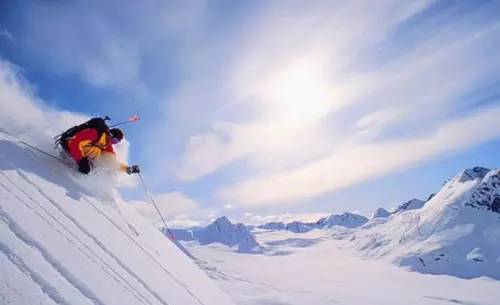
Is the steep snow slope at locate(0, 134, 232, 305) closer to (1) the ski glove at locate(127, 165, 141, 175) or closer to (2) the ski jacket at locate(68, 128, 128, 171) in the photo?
(2) the ski jacket at locate(68, 128, 128, 171)

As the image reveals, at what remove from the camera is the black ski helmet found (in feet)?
32.7

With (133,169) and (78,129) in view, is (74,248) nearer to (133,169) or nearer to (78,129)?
(78,129)

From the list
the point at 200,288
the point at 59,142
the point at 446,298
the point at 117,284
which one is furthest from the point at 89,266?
the point at 446,298

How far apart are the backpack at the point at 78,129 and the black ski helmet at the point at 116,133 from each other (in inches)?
20.1

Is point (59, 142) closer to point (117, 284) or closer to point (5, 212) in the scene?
point (5, 212)

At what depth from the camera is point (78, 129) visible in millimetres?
9070

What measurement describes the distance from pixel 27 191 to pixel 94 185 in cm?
206

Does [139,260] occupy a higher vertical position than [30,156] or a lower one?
lower

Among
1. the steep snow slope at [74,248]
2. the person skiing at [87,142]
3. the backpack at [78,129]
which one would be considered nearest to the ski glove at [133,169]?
the person skiing at [87,142]

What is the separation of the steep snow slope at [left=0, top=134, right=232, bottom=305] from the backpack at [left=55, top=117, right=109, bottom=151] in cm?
47

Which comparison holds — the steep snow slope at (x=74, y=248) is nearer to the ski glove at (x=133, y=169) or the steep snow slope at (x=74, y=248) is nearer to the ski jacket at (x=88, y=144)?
the ski jacket at (x=88, y=144)

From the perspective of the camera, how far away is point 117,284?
19.4ft

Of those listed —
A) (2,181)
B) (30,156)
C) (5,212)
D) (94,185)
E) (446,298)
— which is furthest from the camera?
(446,298)

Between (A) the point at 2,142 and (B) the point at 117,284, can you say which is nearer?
(B) the point at 117,284
